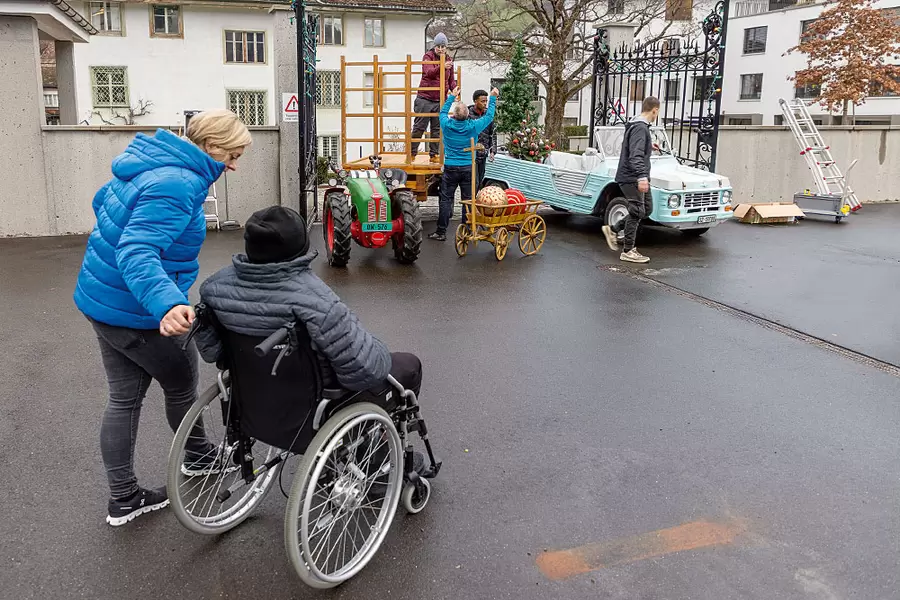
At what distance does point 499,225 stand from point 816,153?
30.7ft

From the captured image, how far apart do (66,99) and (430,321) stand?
1324 centimetres

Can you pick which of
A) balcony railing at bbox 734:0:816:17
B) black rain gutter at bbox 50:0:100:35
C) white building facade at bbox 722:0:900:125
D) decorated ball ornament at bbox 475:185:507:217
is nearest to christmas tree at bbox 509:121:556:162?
decorated ball ornament at bbox 475:185:507:217

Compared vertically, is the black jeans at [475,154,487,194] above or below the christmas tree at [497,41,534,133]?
below

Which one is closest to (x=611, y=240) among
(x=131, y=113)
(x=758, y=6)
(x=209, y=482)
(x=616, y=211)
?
(x=616, y=211)

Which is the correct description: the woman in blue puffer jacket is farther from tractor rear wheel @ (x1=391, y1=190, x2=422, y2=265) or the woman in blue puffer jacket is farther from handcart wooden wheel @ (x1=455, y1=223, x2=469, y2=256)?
handcart wooden wheel @ (x1=455, y1=223, x2=469, y2=256)

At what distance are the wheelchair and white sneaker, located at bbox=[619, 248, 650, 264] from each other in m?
7.34

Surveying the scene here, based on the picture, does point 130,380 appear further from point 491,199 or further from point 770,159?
point 770,159

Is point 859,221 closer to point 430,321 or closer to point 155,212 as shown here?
point 430,321

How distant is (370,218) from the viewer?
9.70m

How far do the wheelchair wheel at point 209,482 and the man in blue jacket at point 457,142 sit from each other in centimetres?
739

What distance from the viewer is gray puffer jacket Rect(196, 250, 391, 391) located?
10.2ft

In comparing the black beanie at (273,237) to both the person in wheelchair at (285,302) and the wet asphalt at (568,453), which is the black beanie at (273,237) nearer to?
the person in wheelchair at (285,302)

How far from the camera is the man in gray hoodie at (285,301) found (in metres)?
3.10

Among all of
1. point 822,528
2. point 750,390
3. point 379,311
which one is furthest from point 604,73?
point 822,528
